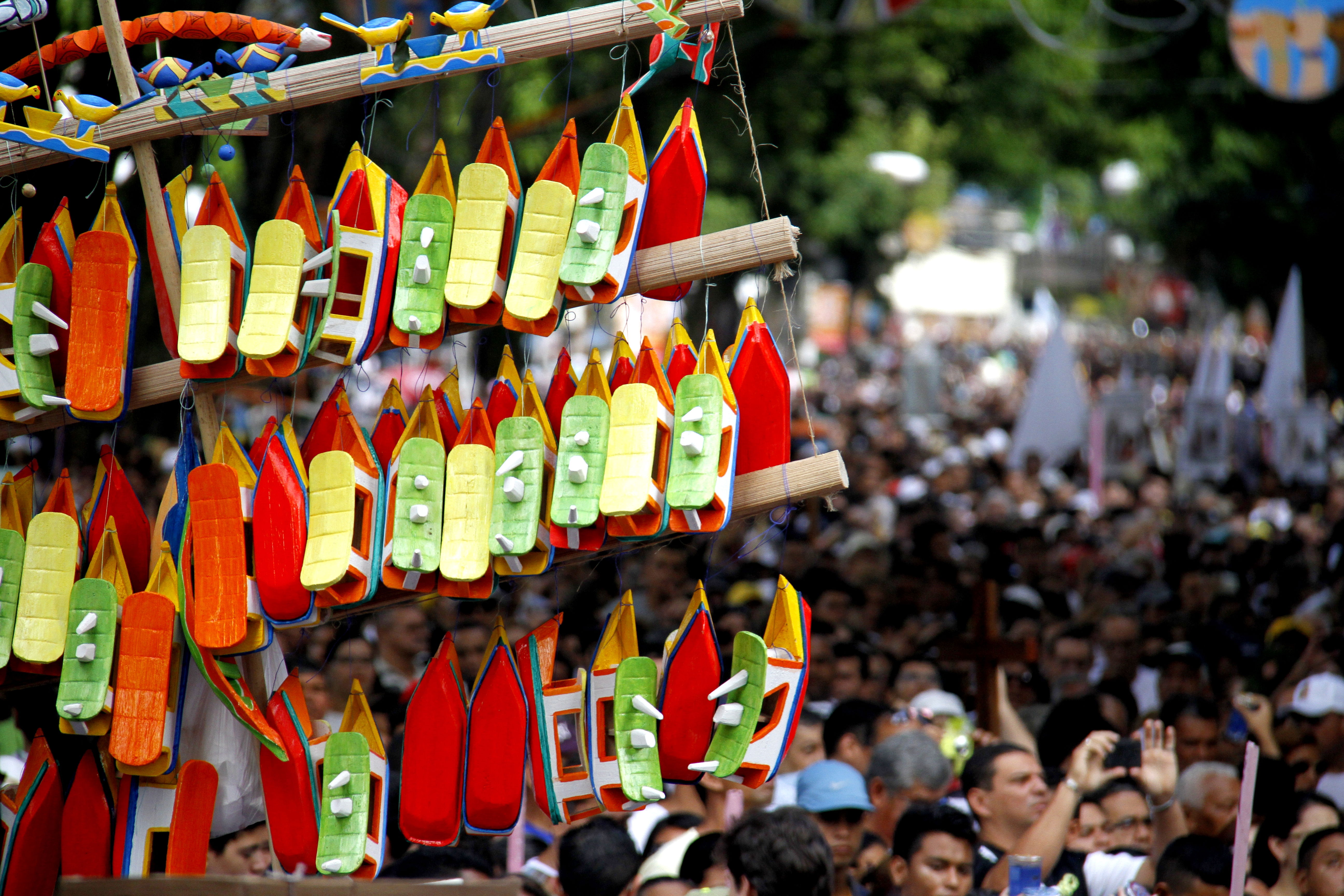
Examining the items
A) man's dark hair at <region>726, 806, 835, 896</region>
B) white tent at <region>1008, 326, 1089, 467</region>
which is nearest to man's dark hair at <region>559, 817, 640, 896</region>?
man's dark hair at <region>726, 806, 835, 896</region>

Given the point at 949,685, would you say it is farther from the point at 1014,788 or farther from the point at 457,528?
the point at 457,528

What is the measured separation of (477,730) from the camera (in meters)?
Result: 2.81

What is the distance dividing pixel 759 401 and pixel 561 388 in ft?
1.30

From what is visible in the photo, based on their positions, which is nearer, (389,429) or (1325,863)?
(389,429)

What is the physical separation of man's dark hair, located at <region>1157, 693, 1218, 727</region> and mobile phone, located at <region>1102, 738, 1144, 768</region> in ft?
3.30

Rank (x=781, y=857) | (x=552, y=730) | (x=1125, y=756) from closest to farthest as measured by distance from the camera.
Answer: (x=552, y=730)
(x=781, y=857)
(x=1125, y=756)

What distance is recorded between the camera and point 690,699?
2.76 metres

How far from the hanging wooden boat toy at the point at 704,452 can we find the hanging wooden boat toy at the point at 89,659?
1.12 m

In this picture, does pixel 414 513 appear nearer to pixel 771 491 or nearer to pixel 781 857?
pixel 771 491

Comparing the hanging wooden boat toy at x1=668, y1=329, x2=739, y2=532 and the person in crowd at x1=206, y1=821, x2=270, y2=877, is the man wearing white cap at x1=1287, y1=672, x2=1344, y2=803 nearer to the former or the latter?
the hanging wooden boat toy at x1=668, y1=329, x2=739, y2=532

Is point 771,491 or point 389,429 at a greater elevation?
point 389,429

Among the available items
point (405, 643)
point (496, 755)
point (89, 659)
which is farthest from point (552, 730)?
point (405, 643)

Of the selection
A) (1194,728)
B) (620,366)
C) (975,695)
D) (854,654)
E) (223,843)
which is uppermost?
(620,366)

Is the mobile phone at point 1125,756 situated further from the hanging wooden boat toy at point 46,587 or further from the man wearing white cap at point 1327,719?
the hanging wooden boat toy at point 46,587
